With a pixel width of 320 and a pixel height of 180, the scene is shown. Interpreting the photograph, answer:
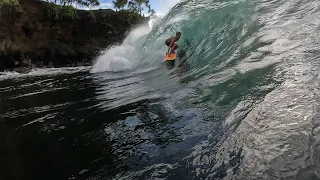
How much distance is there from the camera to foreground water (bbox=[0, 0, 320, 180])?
9.34 ft

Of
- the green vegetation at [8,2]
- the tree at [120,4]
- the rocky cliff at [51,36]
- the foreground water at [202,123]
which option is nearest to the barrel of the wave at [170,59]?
the foreground water at [202,123]

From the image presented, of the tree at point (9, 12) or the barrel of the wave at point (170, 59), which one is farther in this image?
the tree at point (9, 12)

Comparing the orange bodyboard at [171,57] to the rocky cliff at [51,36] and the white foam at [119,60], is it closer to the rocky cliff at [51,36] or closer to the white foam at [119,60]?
the white foam at [119,60]

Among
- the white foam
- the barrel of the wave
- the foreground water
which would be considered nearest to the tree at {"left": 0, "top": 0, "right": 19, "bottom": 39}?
the white foam

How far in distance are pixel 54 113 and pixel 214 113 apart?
341cm

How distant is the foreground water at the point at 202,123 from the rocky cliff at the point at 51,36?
17.8 metres

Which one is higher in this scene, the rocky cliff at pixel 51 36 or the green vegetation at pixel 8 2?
the green vegetation at pixel 8 2

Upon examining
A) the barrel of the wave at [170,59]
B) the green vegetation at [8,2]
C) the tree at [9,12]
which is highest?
the green vegetation at [8,2]

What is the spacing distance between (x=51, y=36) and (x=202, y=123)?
1040 inches

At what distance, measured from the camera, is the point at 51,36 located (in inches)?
1087

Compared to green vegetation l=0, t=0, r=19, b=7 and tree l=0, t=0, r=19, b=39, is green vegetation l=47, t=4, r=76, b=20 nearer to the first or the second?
tree l=0, t=0, r=19, b=39

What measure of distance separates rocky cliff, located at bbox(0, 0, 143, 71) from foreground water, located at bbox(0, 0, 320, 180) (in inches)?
702

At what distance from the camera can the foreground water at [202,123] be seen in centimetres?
285

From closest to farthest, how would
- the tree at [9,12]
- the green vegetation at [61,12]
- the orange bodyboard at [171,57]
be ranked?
the orange bodyboard at [171,57] < the tree at [9,12] < the green vegetation at [61,12]
